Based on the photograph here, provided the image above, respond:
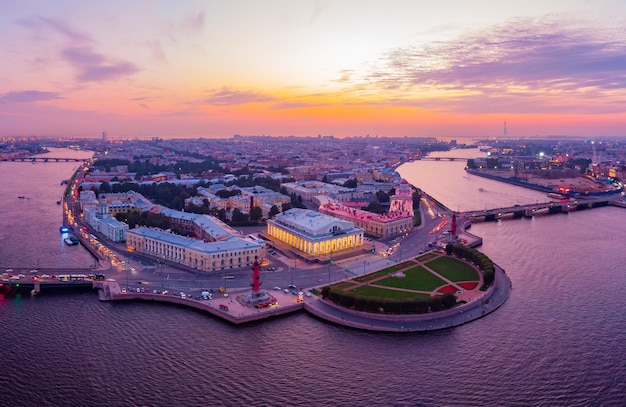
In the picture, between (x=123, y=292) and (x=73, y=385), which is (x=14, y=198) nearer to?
(x=123, y=292)

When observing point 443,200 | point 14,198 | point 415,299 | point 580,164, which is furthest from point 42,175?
point 580,164

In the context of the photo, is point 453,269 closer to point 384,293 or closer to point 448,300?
point 448,300

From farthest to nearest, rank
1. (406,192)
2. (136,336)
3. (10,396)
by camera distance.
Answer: (406,192) → (136,336) → (10,396)

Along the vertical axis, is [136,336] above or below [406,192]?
below

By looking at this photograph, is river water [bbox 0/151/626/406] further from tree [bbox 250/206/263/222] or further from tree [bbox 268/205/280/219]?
tree [bbox 268/205/280/219]

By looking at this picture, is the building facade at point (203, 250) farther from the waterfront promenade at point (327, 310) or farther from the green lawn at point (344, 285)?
the green lawn at point (344, 285)

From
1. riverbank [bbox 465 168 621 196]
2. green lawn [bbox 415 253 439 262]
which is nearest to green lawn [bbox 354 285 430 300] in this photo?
green lawn [bbox 415 253 439 262]

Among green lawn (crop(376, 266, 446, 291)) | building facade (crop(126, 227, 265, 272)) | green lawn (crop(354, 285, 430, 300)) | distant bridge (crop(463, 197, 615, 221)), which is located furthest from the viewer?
distant bridge (crop(463, 197, 615, 221))
